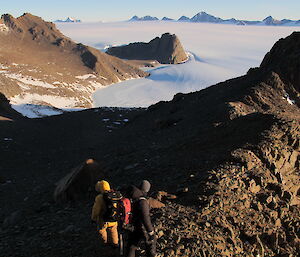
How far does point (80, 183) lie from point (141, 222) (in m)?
7.57

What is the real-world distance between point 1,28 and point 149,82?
7159cm

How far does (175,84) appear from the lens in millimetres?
158625

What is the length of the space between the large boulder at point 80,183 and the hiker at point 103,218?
5.80 metres

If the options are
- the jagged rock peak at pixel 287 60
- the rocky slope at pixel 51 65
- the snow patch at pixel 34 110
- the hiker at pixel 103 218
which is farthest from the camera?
the rocky slope at pixel 51 65

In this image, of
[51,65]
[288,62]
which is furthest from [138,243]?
[51,65]

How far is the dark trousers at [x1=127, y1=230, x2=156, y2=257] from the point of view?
6.89 metres

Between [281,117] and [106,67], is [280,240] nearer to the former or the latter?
[281,117]

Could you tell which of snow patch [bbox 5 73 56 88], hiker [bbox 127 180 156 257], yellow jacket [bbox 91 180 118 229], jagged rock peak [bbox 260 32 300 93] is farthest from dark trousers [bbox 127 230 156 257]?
snow patch [bbox 5 73 56 88]

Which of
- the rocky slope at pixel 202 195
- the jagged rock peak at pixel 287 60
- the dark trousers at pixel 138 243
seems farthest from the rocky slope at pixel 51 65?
the dark trousers at pixel 138 243

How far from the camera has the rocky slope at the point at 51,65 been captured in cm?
9125

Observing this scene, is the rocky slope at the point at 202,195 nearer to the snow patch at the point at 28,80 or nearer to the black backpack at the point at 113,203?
the black backpack at the point at 113,203

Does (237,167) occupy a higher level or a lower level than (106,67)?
higher

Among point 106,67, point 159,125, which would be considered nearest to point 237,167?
point 159,125

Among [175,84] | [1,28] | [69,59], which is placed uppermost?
[1,28]
